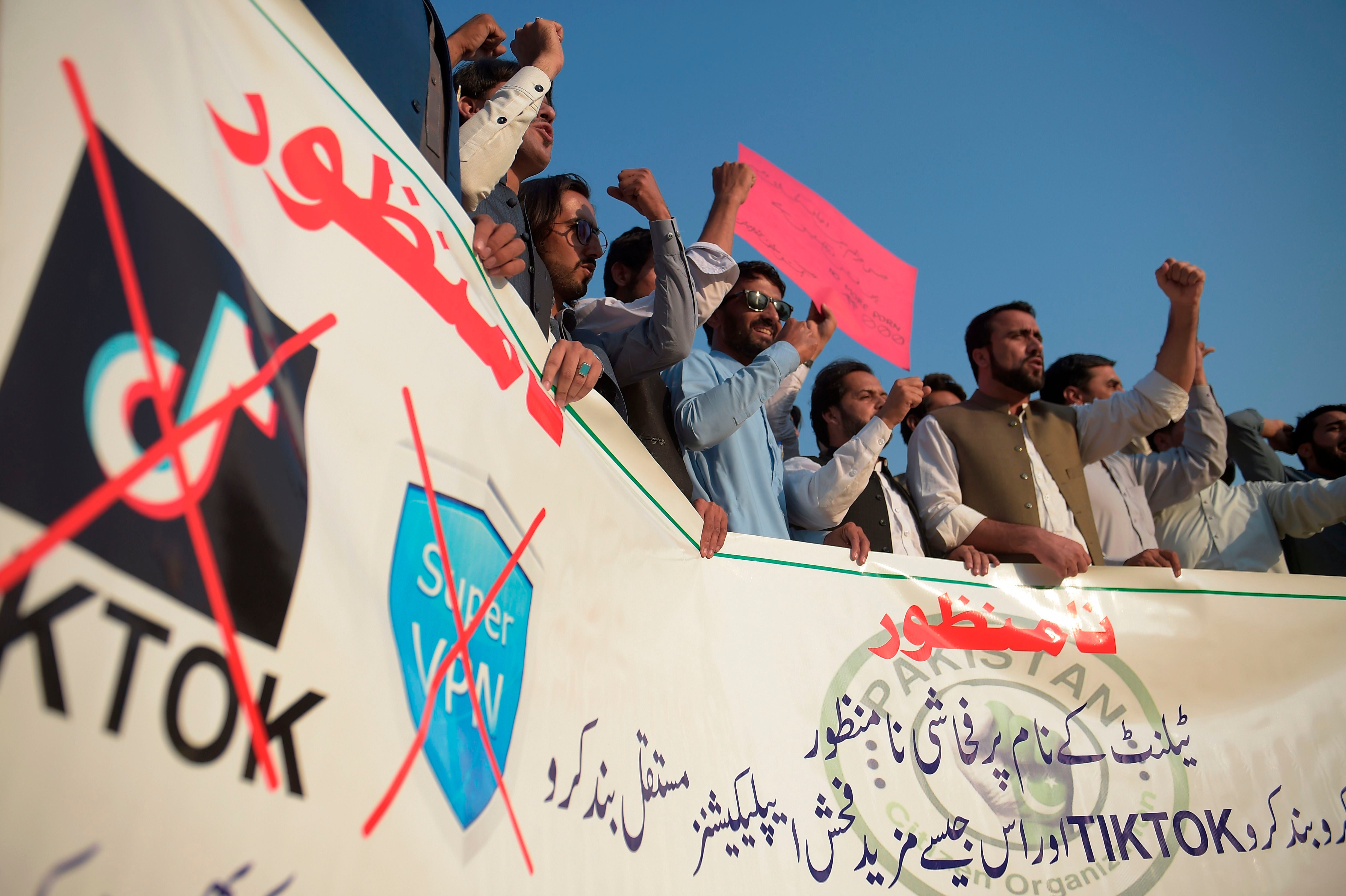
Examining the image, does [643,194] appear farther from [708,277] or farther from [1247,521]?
[1247,521]

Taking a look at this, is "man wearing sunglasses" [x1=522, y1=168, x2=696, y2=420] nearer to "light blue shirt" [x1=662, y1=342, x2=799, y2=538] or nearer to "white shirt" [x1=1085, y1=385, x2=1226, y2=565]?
"light blue shirt" [x1=662, y1=342, x2=799, y2=538]

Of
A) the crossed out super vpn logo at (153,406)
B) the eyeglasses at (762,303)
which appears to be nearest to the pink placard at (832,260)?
the eyeglasses at (762,303)

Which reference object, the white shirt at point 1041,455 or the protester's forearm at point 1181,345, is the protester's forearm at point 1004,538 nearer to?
the white shirt at point 1041,455

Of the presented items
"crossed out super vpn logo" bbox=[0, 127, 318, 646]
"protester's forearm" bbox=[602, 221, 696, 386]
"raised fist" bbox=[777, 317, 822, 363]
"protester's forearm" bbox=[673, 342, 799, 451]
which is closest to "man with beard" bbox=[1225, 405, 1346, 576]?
"raised fist" bbox=[777, 317, 822, 363]

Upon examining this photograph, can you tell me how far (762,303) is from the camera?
3.12 metres

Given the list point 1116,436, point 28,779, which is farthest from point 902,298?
point 28,779

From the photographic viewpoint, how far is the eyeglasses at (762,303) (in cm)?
311

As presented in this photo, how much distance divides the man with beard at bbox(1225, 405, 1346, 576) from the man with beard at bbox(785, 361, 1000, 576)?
7.30 feet

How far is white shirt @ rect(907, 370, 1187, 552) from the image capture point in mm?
2969

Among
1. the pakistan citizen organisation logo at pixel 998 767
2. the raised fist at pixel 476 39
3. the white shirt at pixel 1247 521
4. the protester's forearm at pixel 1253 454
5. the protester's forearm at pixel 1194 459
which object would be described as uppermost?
the raised fist at pixel 476 39

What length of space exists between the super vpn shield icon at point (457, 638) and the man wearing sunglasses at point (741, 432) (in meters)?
1.20

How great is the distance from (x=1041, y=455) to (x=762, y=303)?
49.3 inches

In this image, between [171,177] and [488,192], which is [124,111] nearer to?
[171,177]

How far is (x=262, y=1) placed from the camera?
41.1 inches
